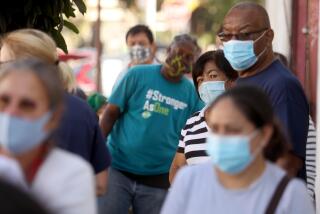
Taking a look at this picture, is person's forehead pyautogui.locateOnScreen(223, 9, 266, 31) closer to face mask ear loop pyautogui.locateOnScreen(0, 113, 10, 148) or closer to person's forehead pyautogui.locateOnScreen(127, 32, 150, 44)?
face mask ear loop pyautogui.locateOnScreen(0, 113, 10, 148)

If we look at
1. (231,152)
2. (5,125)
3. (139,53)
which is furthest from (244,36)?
(139,53)

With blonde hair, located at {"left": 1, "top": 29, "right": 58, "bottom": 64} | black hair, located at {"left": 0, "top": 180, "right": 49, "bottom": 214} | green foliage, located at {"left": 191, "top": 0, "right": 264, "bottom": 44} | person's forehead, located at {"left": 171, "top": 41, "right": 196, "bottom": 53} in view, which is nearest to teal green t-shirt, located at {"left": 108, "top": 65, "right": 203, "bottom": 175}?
person's forehead, located at {"left": 171, "top": 41, "right": 196, "bottom": 53}

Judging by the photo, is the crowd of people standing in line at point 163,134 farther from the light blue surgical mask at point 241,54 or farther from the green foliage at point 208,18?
the green foliage at point 208,18

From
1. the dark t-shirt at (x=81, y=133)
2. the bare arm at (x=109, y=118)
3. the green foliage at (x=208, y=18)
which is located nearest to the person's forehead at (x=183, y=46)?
the bare arm at (x=109, y=118)

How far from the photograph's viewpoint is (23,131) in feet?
12.5

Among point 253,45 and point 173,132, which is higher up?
point 253,45

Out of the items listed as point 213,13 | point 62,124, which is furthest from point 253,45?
point 213,13

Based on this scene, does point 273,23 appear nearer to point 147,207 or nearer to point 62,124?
point 147,207

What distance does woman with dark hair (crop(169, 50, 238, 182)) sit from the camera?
235 inches

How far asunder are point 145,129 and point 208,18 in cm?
2667

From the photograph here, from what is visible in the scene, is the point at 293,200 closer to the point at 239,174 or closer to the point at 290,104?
the point at 239,174

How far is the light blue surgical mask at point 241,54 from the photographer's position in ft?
19.3

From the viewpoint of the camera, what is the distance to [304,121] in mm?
5637

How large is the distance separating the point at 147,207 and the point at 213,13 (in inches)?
A: 1002
